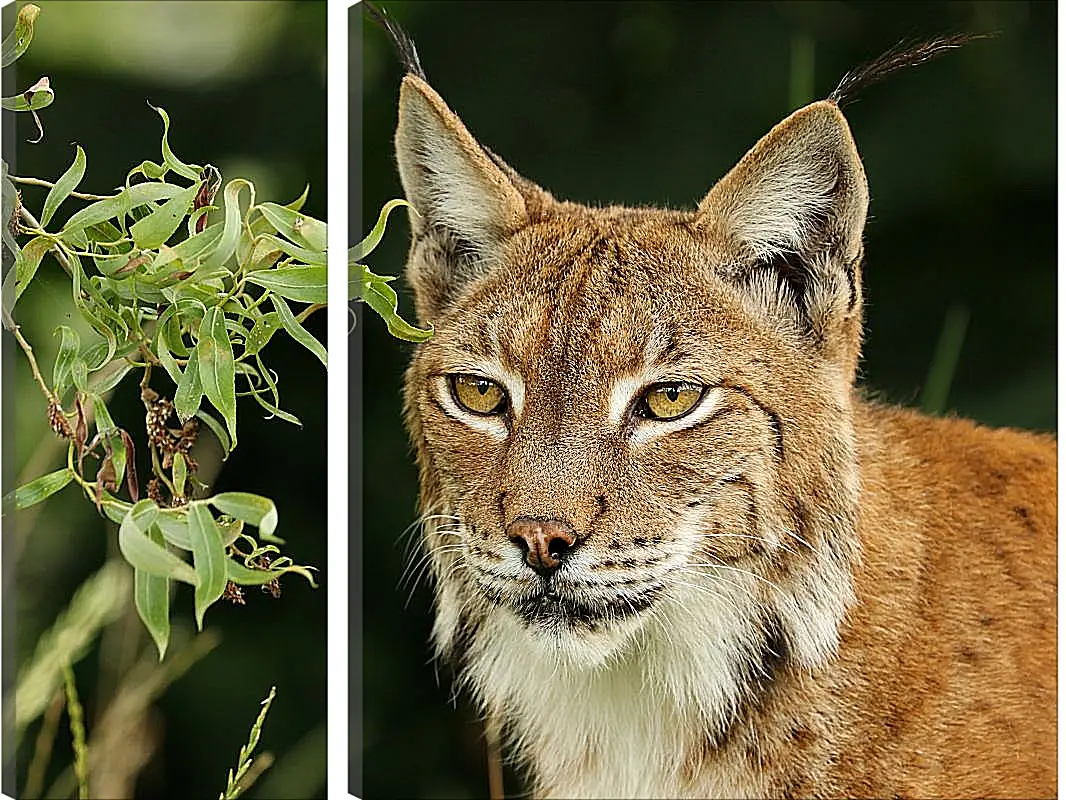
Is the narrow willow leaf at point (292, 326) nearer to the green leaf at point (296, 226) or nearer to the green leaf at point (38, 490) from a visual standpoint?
the green leaf at point (296, 226)

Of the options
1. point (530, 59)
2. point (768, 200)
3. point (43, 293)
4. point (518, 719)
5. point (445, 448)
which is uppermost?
point (530, 59)

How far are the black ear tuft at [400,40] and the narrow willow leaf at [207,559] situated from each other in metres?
0.68

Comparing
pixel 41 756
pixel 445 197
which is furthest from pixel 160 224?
pixel 41 756

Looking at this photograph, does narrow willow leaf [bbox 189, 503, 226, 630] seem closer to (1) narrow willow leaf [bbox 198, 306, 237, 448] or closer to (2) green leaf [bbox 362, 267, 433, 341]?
(1) narrow willow leaf [bbox 198, 306, 237, 448]

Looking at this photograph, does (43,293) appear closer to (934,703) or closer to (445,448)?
(445,448)

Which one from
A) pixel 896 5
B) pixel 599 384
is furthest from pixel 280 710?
pixel 896 5

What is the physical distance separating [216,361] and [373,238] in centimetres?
21

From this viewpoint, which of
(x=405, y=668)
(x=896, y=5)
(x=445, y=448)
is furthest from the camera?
(x=405, y=668)

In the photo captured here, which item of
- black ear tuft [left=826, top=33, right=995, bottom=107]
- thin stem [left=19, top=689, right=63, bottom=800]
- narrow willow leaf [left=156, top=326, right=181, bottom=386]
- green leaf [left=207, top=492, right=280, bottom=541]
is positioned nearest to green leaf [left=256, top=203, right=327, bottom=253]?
narrow willow leaf [left=156, top=326, right=181, bottom=386]

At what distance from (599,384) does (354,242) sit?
0.37 m

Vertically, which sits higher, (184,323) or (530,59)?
(530,59)

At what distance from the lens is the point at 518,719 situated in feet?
5.74

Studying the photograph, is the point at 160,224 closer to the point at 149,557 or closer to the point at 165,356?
the point at 165,356

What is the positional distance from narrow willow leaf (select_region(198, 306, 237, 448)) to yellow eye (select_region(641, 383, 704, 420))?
0.44 m
